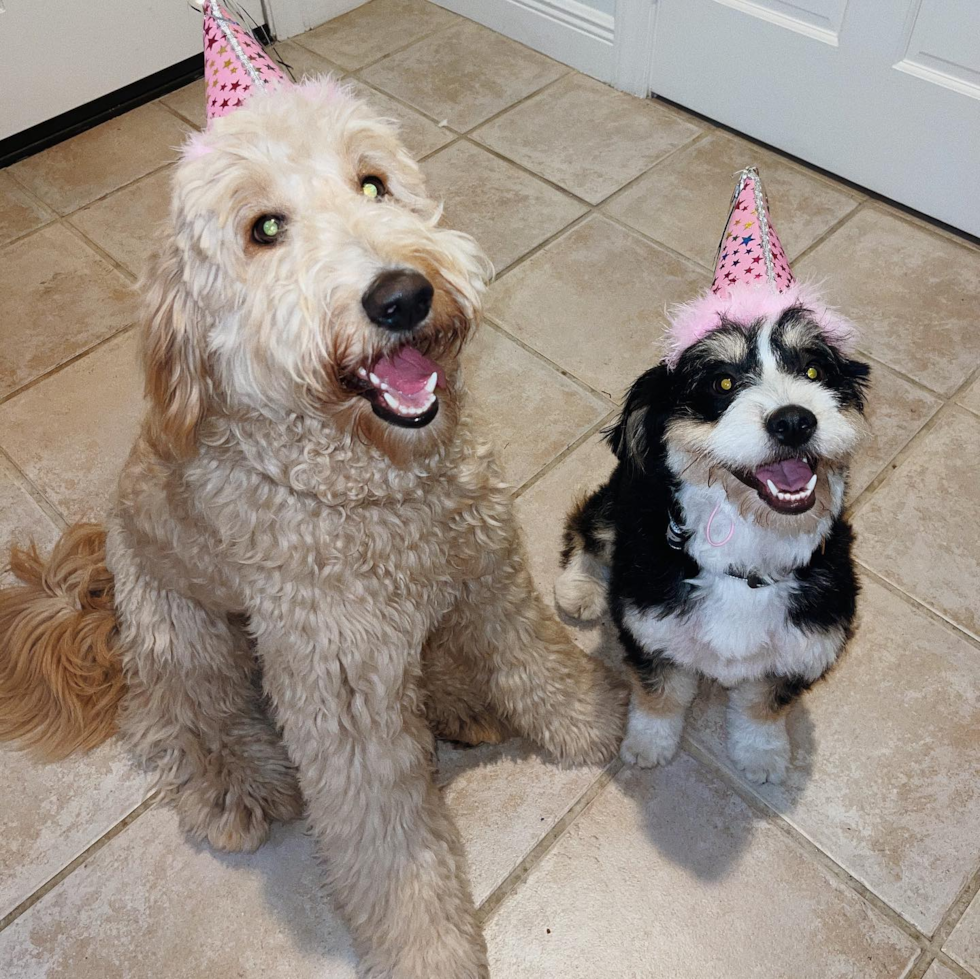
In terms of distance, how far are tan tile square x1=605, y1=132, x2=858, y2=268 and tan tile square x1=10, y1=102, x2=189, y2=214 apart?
157cm

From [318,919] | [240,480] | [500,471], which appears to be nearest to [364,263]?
[240,480]

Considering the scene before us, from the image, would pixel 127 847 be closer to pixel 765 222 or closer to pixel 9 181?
pixel 765 222

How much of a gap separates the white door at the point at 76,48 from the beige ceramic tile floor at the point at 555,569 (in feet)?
0.47

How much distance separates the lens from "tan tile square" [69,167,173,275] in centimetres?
266

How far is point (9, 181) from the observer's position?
2.91 m

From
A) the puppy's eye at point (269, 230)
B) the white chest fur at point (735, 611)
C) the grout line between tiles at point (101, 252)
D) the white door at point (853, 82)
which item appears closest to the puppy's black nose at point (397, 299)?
the puppy's eye at point (269, 230)

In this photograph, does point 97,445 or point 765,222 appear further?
point 97,445

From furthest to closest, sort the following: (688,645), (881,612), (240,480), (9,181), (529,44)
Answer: (529,44) → (9,181) → (881,612) → (688,645) → (240,480)

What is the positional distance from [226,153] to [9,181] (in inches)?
89.3

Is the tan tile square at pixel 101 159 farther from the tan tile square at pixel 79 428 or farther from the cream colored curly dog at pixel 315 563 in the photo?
the cream colored curly dog at pixel 315 563

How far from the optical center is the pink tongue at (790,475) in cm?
123

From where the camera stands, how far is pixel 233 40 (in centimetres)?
133

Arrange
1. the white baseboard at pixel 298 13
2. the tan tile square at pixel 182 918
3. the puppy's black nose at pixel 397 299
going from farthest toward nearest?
the white baseboard at pixel 298 13
the tan tile square at pixel 182 918
the puppy's black nose at pixel 397 299

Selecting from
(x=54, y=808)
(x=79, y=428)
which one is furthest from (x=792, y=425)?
(x=79, y=428)
